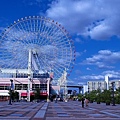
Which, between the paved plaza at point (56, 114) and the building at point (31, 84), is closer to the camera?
the paved plaza at point (56, 114)

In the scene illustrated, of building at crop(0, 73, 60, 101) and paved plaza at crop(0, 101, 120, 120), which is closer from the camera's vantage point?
paved plaza at crop(0, 101, 120, 120)

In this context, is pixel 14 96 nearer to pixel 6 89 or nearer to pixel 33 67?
pixel 33 67

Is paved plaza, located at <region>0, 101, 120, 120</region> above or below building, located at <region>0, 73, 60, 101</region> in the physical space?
below

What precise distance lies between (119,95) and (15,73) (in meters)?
70.6

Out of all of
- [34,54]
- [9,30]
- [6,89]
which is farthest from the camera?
[6,89]

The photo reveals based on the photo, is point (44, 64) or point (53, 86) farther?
point (53, 86)

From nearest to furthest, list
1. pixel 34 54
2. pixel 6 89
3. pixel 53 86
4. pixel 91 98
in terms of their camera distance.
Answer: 1. pixel 34 54
2. pixel 91 98
3. pixel 6 89
4. pixel 53 86

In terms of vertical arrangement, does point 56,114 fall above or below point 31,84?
below

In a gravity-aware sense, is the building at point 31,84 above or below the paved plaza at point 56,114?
above

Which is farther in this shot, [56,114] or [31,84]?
[31,84]

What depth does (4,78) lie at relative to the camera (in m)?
127

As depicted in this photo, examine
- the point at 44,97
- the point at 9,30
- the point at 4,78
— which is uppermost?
the point at 9,30

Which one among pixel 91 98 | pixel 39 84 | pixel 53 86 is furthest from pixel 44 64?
pixel 53 86

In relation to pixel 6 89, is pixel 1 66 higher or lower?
higher
